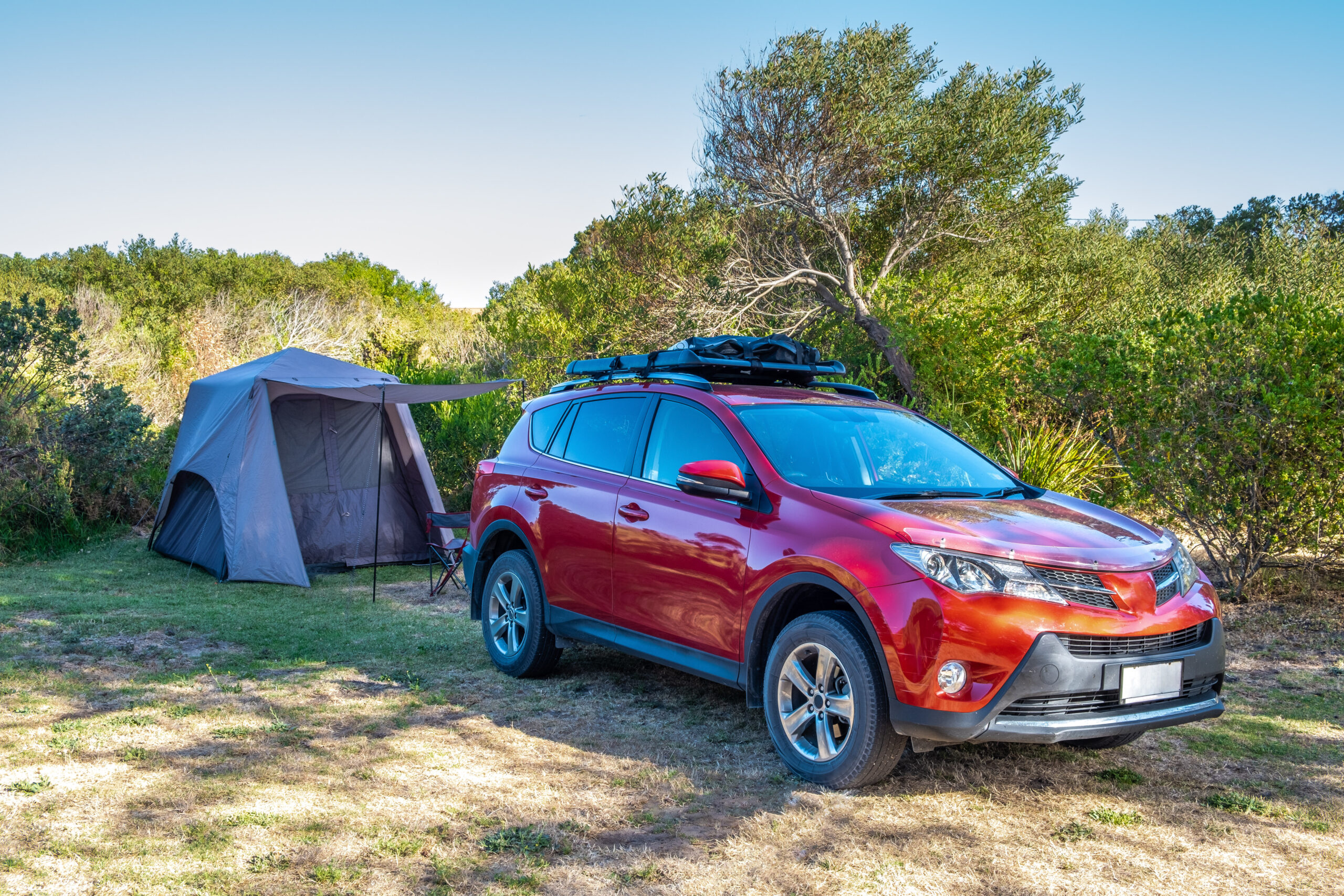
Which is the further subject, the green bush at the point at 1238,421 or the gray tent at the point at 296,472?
the gray tent at the point at 296,472

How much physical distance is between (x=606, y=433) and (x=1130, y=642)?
295 centimetres

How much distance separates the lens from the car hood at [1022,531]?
3.97 meters

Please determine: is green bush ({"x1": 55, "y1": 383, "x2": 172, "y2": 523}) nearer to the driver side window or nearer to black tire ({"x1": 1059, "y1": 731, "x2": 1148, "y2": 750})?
the driver side window

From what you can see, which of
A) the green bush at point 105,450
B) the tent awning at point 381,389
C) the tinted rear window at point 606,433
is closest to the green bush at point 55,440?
the green bush at point 105,450

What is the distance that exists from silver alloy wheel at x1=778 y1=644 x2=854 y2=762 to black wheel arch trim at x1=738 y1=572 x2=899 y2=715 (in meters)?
0.18

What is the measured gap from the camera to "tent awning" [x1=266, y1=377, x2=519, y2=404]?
416 inches

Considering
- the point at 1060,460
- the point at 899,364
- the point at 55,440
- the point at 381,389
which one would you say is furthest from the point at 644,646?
the point at 55,440

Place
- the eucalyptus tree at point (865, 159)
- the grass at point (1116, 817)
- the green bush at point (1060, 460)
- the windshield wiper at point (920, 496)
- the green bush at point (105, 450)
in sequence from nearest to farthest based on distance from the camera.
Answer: the grass at point (1116, 817) < the windshield wiper at point (920, 496) < the green bush at point (1060, 460) < the green bush at point (105, 450) < the eucalyptus tree at point (865, 159)

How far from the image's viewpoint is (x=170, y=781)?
4.26 meters

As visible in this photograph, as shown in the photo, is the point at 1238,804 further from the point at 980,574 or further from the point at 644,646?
the point at 644,646

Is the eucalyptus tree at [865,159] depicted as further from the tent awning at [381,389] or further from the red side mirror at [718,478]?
the red side mirror at [718,478]

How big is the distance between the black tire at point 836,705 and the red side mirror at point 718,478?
2.11 feet

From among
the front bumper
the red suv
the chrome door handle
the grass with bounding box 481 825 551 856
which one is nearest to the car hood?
the red suv

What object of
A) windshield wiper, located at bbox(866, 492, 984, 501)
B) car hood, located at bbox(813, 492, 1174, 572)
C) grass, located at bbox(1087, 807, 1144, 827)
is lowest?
grass, located at bbox(1087, 807, 1144, 827)
